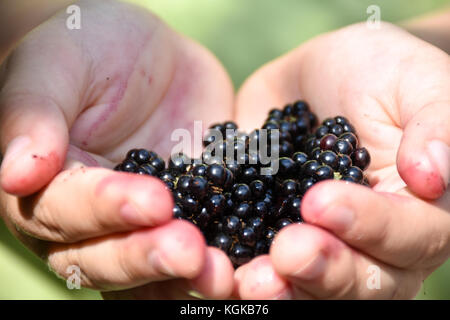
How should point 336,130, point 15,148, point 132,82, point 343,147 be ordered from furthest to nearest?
point 132,82 < point 336,130 < point 343,147 < point 15,148

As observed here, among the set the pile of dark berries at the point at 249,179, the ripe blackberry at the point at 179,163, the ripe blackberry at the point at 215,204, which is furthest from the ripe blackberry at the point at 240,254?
the ripe blackberry at the point at 179,163

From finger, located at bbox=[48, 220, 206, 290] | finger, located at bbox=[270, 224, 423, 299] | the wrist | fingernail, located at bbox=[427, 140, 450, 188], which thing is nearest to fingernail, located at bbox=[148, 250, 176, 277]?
finger, located at bbox=[48, 220, 206, 290]

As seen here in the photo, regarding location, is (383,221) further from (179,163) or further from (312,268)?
(179,163)

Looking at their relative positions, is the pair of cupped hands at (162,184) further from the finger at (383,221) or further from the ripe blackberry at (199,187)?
the ripe blackberry at (199,187)

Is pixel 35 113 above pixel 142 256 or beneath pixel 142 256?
above

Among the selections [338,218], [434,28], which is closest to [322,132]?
[338,218]

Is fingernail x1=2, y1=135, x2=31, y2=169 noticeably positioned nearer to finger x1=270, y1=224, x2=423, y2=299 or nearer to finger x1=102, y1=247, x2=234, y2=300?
finger x1=102, y1=247, x2=234, y2=300
